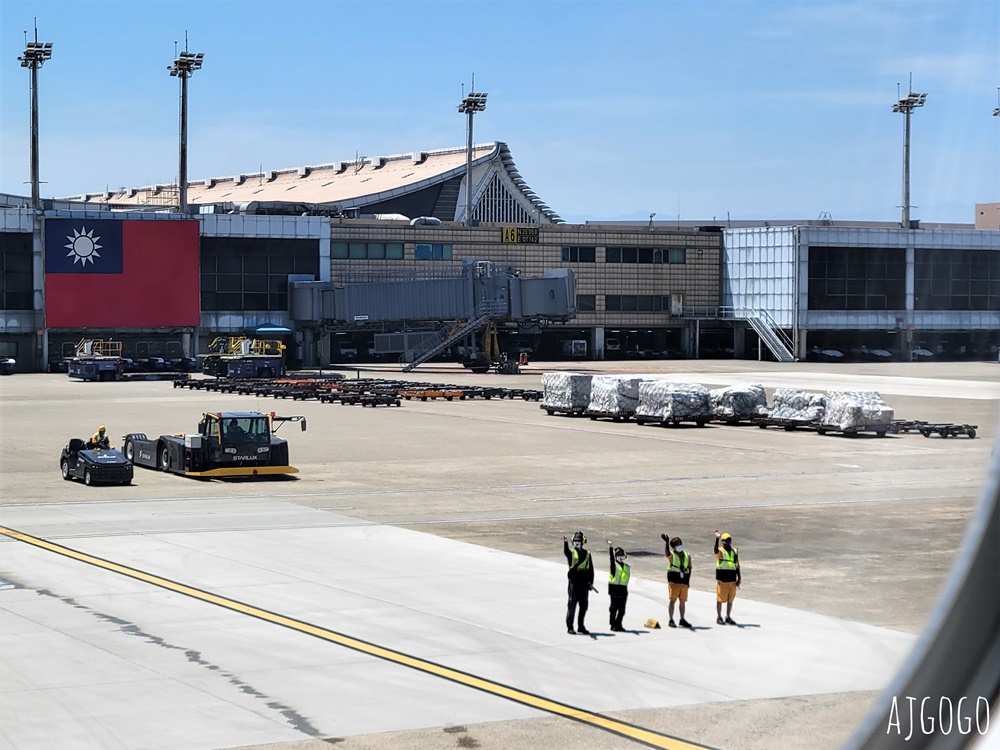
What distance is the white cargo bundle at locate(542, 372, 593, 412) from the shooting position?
60.0 m

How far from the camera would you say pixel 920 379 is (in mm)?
6203

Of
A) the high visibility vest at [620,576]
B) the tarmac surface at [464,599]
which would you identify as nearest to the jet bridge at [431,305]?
the tarmac surface at [464,599]

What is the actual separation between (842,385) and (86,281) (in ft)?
195

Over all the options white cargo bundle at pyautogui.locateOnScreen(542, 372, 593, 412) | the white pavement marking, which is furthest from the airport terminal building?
the white pavement marking

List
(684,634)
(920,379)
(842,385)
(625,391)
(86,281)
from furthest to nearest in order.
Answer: (86,281) → (842,385) → (625,391) → (684,634) → (920,379)

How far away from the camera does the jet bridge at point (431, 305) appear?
10181 cm

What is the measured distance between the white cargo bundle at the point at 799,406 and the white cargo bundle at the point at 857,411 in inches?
48.6

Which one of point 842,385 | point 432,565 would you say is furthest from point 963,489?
point 842,385

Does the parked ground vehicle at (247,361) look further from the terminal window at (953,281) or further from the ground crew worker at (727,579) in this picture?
the terminal window at (953,281)

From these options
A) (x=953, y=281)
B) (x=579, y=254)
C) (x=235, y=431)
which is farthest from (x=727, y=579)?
(x=579, y=254)

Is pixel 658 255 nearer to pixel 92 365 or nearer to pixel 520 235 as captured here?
pixel 520 235

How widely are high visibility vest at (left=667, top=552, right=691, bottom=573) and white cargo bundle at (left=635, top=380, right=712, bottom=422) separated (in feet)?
119

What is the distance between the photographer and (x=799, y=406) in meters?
52.4

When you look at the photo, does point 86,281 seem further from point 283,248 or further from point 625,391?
point 625,391
